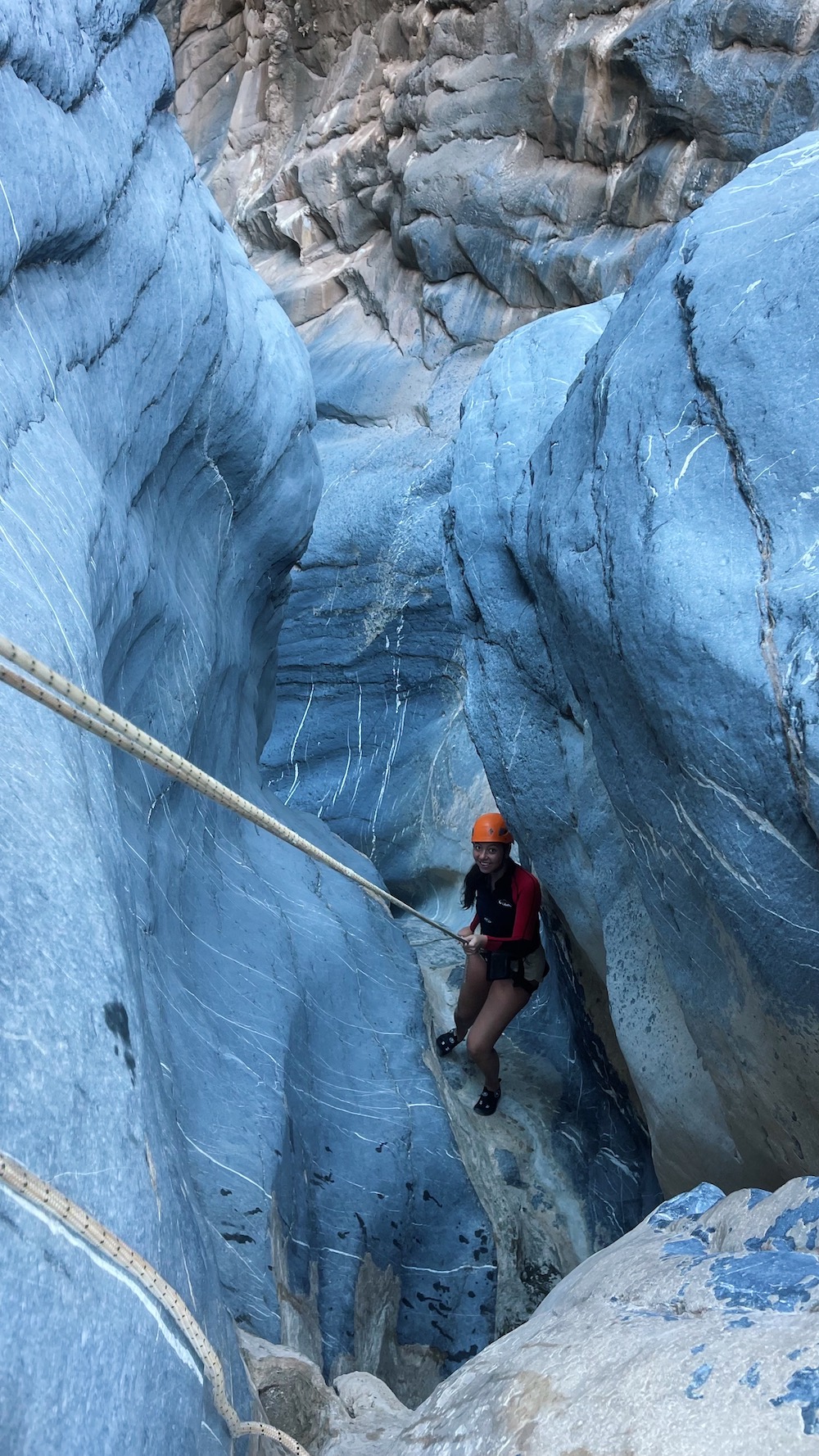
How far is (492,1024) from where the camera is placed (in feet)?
16.4

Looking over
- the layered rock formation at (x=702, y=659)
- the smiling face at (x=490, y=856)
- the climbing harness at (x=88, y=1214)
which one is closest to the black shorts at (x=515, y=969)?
the smiling face at (x=490, y=856)

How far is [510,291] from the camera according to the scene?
9.80 metres

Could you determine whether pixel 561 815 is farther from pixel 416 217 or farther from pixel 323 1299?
pixel 416 217

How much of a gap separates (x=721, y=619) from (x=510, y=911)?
97.7 inches

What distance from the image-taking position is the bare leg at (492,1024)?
5004 mm

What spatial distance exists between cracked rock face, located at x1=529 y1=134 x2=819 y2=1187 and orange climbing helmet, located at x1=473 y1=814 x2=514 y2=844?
114 centimetres

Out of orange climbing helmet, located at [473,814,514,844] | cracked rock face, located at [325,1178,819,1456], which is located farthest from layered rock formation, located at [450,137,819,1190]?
cracked rock face, located at [325,1178,819,1456]

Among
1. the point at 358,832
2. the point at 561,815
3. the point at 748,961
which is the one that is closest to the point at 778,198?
the point at 748,961

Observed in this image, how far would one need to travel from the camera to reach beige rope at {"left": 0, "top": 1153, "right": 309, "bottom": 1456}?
4.79 feet

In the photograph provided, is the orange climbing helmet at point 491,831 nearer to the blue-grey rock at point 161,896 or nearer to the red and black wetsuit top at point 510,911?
the red and black wetsuit top at point 510,911

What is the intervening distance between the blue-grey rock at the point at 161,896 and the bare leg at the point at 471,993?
240mm

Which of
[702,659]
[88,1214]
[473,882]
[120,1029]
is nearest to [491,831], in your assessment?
[473,882]

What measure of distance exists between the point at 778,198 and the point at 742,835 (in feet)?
5.71

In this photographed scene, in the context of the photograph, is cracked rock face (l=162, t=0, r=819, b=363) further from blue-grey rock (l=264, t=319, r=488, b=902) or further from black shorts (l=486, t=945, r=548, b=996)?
black shorts (l=486, t=945, r=548, b=996)
